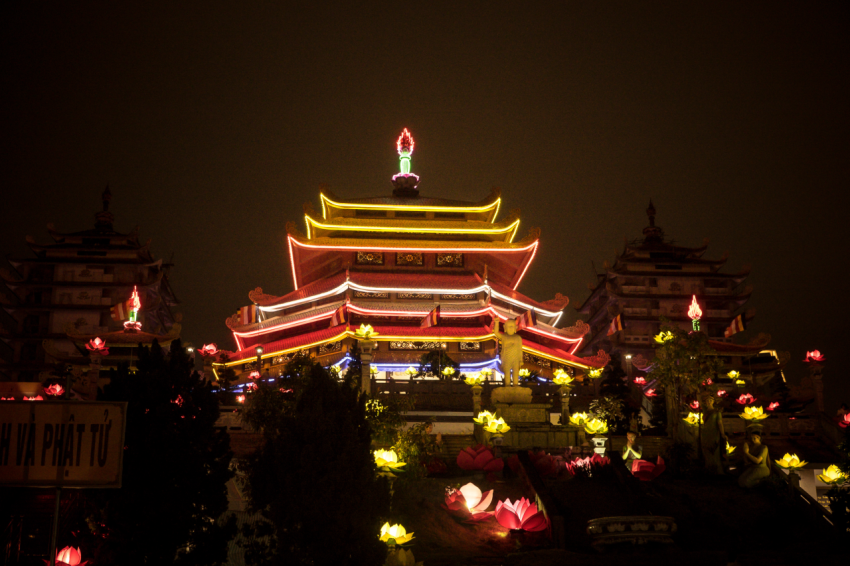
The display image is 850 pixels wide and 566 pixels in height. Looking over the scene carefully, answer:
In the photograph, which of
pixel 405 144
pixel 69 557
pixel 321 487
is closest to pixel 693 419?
pixel 321 487

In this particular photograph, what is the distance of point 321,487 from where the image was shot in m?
14.3

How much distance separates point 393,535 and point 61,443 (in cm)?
609

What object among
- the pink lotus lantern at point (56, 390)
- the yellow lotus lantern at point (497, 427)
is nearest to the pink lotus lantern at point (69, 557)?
the yellow lotus lantern at point (497, 427)

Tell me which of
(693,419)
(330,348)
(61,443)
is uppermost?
(330,348)

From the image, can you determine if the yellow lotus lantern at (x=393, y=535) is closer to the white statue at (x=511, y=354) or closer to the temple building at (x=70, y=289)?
the white statue at (x=511, y=354)

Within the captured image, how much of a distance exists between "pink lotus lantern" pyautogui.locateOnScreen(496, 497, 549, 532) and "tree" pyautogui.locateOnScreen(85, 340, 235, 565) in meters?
5.66

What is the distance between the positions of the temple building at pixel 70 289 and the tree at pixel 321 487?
43720 millimetres

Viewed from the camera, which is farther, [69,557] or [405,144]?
[405,144]

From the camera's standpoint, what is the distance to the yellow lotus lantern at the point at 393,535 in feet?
51.2

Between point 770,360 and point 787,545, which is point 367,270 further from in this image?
point 787,545

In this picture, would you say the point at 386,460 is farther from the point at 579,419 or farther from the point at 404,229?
the point at 404,229

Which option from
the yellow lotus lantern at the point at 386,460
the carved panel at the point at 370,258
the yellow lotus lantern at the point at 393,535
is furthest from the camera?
the carved panel at the point at 370,258

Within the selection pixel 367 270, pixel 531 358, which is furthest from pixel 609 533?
pixel 367 270

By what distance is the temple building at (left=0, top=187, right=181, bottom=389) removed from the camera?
57281 mm
